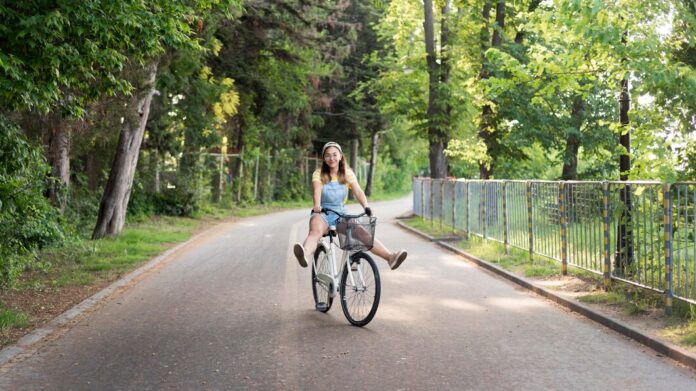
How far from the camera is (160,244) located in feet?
53.1

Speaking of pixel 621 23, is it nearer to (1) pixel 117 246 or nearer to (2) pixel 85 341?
(2) pixel 85 341

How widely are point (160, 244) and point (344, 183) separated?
9.37 metres

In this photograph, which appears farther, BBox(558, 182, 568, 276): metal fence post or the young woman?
BBox(558, 182, 568, 276): metal fence post

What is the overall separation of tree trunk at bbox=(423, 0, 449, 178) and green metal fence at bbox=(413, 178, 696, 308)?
8775mm

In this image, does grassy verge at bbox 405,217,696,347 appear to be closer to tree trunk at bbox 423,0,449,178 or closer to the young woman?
the young woman

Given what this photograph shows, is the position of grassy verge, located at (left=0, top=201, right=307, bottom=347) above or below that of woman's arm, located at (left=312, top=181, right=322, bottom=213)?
below

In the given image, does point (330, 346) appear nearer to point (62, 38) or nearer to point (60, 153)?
point (62, 38)

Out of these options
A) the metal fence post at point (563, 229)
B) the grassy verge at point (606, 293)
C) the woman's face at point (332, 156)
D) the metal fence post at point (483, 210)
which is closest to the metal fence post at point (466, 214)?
the metal fence post at point (483, 210)

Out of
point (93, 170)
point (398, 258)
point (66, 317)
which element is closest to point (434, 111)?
point (93, 170)

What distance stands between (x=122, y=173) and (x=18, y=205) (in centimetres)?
928

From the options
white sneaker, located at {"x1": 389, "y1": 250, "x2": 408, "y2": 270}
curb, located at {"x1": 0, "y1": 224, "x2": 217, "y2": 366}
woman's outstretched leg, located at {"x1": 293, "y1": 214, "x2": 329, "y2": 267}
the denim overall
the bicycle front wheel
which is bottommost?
curb, located at {"x1": 0, "y1": 224, "x2": 217, "y2": 366}

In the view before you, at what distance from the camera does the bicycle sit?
7.17m

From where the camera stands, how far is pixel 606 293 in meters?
8.73

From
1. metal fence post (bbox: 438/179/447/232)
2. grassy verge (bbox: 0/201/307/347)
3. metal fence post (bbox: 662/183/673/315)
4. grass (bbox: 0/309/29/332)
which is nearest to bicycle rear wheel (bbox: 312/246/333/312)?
grassy verge (bbox: 0/201/307/347)
